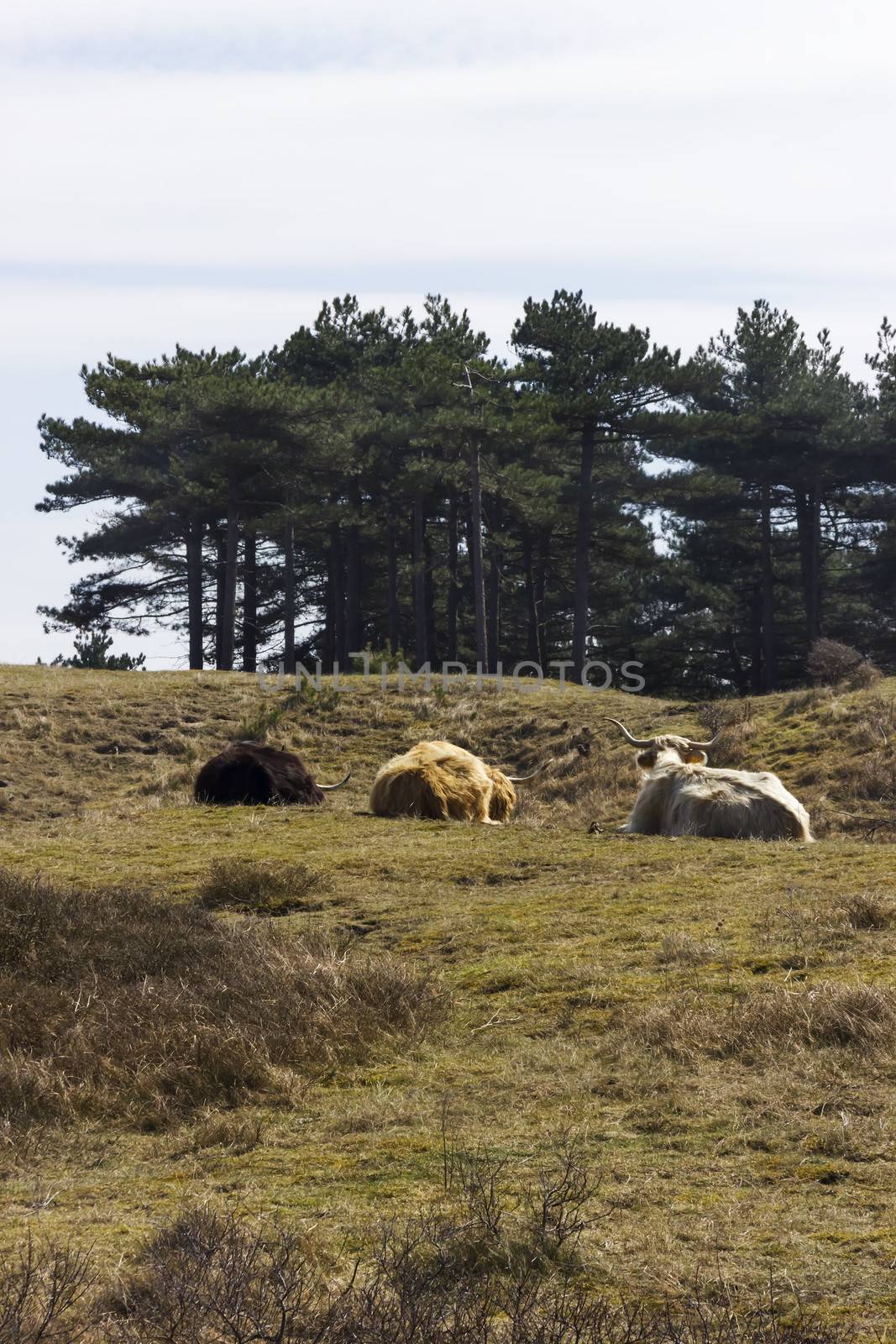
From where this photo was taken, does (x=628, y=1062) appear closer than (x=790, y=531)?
Yes

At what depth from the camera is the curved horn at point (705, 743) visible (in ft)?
51.9

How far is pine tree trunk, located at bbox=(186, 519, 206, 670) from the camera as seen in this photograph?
46.9 meters

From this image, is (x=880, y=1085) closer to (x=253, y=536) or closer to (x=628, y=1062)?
(x=628, y=1062)

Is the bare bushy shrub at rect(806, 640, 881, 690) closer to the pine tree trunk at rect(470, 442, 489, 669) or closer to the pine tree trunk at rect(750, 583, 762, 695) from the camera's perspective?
the pine tree trunk at rect(470, 442, 489, 669)

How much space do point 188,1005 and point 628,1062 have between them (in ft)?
6.63

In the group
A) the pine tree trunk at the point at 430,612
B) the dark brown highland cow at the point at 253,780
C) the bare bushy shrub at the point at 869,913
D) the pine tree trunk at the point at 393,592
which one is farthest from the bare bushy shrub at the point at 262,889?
the pine tree trunk at the point at 430,612

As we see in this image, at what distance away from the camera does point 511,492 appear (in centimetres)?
4159

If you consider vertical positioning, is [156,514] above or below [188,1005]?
above

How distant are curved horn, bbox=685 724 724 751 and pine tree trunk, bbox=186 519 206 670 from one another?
29485 mm

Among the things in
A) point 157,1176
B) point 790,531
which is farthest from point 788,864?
point 790,531

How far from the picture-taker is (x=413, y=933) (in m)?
8.36

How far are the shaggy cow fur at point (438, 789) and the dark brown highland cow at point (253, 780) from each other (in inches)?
61.8

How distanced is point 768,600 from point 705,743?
27603mm

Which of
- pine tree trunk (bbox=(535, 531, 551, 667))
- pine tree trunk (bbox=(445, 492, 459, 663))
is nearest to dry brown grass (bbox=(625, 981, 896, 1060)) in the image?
pine tree trunk (bbox=(445, 492, 459, 663))
